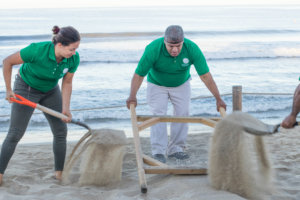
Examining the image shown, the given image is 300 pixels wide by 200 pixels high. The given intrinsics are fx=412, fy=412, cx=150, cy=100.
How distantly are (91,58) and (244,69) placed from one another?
6356mm

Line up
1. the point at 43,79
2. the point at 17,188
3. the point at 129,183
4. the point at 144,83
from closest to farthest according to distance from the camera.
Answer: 1. the point at 43,79
2. the point at 17,188
3. the point at 129,183
4. the point at 144,83

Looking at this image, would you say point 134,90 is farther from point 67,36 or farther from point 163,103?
point 67,36

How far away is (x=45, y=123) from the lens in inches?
329

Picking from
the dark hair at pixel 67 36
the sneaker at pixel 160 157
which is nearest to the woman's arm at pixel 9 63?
the dark hair at pixel 67 36

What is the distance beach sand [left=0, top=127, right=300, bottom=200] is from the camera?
3556 millimetres

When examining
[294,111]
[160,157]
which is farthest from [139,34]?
[294,111]

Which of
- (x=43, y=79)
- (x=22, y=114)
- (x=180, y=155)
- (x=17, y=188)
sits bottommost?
(x=180, y=155)

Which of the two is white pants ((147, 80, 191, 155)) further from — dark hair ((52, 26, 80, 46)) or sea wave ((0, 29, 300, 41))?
sea wave ((0, 29, 300, 41))

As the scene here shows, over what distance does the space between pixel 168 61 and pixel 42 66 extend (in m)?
1.42

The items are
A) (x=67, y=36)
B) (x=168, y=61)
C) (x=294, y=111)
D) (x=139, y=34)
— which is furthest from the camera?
(x=139, y=34)

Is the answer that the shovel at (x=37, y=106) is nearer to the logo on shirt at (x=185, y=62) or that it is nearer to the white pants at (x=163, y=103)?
the white pants at (x=163, y=103)

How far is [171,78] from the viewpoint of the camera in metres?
4.70

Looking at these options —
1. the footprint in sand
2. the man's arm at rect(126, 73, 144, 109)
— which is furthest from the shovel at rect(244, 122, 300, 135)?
the footprint in sand

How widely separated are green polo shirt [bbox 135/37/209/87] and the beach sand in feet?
3.52
